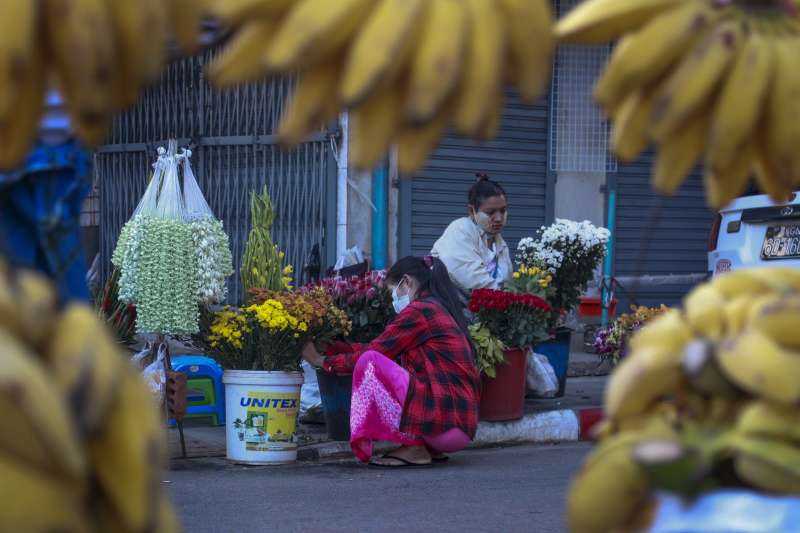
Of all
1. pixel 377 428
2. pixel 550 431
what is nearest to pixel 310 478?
pixel 377 428

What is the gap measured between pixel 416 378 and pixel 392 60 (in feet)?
19.0

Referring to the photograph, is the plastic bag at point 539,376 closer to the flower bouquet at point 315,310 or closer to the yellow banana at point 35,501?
the flower bouquet at point 315,310

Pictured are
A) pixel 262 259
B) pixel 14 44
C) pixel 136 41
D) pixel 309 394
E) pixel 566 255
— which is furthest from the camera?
pixel 566 255

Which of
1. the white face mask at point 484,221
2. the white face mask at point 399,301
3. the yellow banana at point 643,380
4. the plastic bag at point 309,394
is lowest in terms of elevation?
the plastic bag at point 309,394

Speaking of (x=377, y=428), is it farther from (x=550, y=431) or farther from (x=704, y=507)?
(x=704, y=507)

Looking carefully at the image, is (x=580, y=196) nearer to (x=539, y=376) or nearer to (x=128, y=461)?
(x=539, y=376)

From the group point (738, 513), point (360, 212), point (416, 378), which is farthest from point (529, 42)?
point (360, 212)

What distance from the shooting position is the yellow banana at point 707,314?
2.05 meters

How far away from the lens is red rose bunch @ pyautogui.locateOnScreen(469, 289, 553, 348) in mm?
8664

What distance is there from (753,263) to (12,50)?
783 cm

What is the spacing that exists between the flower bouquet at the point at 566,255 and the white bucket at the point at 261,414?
8.89 feet

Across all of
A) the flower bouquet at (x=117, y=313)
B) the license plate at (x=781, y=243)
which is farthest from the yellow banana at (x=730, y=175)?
the license plate at (x=781, y=243)

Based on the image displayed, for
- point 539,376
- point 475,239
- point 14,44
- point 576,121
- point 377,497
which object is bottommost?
point 377,497

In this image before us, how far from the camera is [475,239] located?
8.84 m
